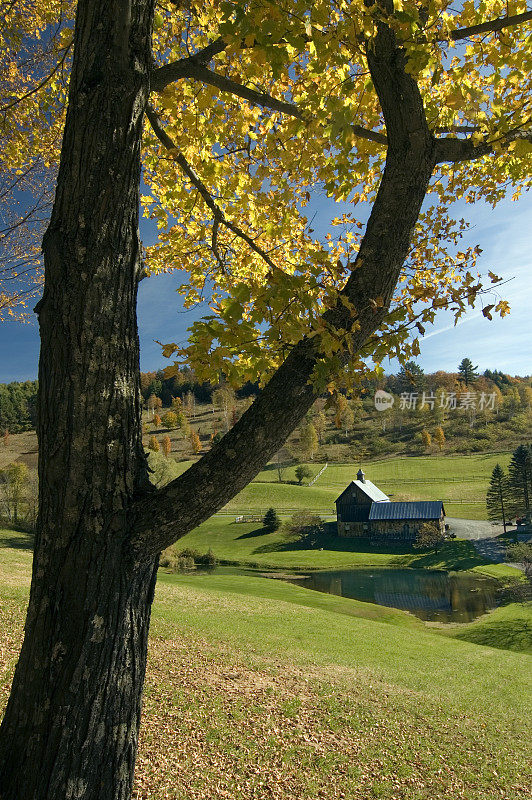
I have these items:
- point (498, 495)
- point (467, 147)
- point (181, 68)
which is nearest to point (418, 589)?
point (498, 495)

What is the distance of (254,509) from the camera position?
81.8 metres

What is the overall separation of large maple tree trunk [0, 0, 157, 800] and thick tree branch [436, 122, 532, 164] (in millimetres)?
1990

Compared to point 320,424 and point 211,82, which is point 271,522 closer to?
point 211,82

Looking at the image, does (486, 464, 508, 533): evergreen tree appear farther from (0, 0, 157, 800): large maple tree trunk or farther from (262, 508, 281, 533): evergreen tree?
(0, 0, 157, 800): large maple tree trunk

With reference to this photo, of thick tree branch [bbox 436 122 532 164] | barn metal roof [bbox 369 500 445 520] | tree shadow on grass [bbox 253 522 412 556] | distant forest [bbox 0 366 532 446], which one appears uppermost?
distant forest [bbox 0 366 532 446]

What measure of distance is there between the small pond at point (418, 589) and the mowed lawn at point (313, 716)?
14.5 m

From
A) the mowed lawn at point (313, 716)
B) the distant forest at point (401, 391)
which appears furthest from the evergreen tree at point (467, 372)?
the mowed lawn at point (313, 716)

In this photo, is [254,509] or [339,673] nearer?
[339,673]

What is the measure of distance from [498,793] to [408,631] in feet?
54.8

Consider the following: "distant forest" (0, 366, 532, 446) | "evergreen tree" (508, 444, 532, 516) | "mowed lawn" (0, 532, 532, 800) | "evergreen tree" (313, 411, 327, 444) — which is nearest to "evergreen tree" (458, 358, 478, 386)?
"distant forest" (0, 366, 532, 446)

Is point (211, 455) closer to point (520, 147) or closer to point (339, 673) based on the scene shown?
point (520, 147)

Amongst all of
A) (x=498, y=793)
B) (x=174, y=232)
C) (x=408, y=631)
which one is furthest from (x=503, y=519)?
(x=174, y=232)

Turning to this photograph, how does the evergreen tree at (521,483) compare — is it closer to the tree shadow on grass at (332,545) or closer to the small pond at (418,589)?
the tree shadow on grass at (332,545)

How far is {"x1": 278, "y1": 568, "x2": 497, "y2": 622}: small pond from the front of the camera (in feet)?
105
